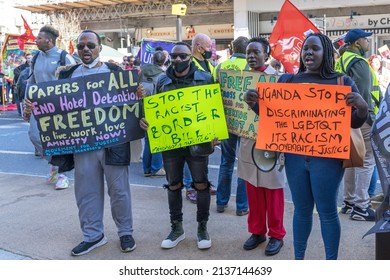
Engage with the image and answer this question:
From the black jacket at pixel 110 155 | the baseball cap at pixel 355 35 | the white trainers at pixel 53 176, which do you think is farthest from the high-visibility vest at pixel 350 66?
the white trainers at pixel 53 176

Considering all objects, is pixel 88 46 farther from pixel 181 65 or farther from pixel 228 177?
pixel 228 177

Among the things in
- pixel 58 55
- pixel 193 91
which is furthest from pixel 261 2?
pixel 193 91

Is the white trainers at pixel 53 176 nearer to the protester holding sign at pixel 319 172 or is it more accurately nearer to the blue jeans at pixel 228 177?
the blue jeans at pixel 228 177

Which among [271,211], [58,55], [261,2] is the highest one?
[261,2]

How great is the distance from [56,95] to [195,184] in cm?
146

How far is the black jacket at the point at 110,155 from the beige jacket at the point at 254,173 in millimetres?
1067

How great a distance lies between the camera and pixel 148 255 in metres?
4.16

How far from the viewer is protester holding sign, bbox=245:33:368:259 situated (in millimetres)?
3254

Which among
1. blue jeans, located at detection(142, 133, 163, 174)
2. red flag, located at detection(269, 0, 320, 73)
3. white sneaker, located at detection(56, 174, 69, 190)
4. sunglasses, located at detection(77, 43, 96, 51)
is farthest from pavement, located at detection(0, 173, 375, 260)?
sunglasses, located at detection(77, 43, 96, 51)

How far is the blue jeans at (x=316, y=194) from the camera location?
327cm

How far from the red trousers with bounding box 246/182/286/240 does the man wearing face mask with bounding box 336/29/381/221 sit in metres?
1.15

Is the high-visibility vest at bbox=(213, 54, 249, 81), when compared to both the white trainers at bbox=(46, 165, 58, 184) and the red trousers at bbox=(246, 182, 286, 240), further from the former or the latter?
the white trainers at bbox=(46, 165, 58, 184)

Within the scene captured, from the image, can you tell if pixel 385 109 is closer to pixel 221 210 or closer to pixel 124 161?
pixel 124 161

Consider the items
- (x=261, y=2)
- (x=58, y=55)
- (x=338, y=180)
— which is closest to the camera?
(x=338, y=180)
